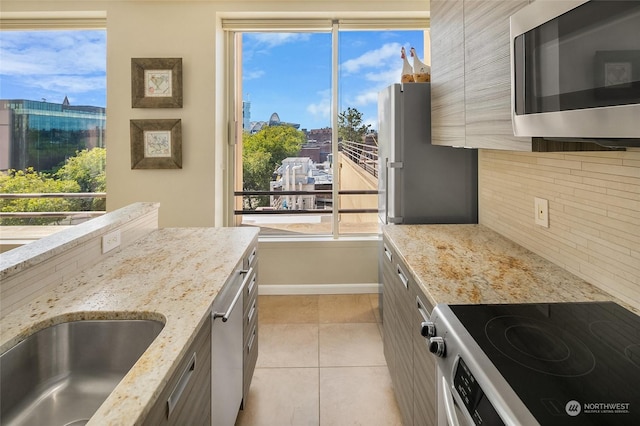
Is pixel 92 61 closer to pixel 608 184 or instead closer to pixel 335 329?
pixel 335 329

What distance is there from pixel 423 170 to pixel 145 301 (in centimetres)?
201

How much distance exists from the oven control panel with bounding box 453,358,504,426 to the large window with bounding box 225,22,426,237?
2.70 m

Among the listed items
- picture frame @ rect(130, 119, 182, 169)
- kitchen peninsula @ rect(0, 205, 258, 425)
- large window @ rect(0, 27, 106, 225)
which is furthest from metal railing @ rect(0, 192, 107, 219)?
kitchen peninsula @ rect(0, 205, 258, 425)

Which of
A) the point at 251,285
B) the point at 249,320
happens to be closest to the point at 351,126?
the point at 251,285

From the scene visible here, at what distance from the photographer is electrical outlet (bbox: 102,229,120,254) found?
161 cm

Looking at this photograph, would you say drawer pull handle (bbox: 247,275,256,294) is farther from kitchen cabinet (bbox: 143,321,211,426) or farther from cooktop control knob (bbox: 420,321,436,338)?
cooktop control knob (bbox: 420,321,436,338)

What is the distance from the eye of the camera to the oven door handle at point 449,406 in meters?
0.97

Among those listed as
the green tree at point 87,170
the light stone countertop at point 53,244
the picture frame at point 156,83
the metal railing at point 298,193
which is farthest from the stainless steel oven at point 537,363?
the green tree at point 87,170

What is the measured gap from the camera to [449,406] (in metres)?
1.01

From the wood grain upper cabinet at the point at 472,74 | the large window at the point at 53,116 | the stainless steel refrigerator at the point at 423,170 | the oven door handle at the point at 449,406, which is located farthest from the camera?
the large window at the point at 53,116

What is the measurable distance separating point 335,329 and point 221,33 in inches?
110

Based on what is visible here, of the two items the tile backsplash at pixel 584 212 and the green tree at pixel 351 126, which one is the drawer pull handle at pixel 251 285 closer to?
the tile backsplash at pixel 584 212

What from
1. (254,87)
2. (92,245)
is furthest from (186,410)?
(254,87)

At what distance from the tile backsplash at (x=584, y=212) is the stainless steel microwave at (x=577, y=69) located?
1.22ft
